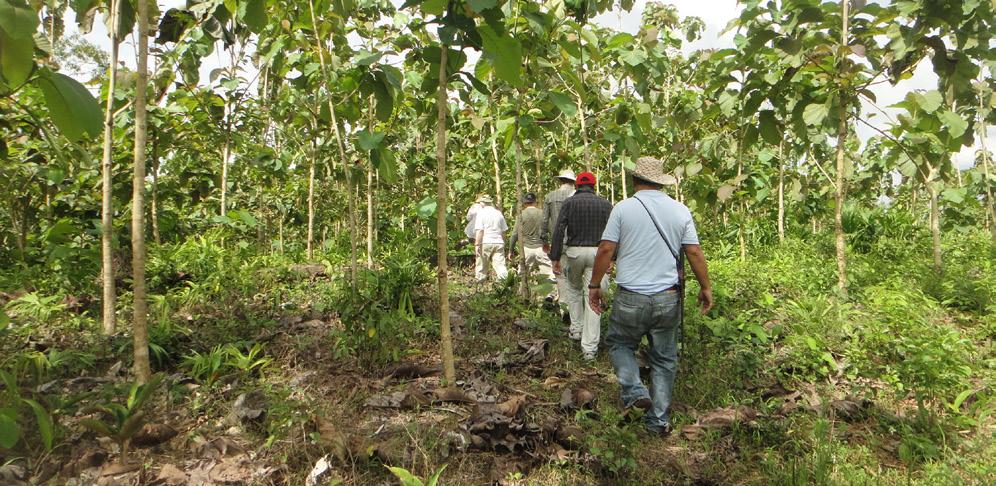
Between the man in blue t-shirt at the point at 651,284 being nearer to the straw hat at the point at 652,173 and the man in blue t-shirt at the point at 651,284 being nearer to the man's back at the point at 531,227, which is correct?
the straw hat at the point at 652,173

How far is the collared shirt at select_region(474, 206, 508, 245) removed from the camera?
8.30 metres

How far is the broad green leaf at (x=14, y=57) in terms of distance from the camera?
1366mm

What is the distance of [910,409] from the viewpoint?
3.70 metres

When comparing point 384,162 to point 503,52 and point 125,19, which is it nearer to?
point 503,52

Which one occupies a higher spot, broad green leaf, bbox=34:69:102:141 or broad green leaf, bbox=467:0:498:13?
broad green leaf, bbox=467:0:498:13

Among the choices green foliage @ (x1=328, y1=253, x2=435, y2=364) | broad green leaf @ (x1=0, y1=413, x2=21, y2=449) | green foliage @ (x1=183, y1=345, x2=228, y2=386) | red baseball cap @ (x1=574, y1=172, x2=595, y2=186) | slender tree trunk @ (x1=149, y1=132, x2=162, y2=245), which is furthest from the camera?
slender tree trunk @ (x1=149, y1=132, x2=162, y2=245)

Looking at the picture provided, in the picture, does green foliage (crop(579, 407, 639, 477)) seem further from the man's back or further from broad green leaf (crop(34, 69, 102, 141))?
the man's back

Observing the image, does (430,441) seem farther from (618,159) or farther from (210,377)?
(618,159)

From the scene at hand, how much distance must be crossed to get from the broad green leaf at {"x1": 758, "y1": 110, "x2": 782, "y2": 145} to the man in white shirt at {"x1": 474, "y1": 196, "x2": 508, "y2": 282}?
416 cm

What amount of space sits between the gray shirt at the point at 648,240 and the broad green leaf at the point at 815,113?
171 centimetres

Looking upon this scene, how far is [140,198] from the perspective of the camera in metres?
3.13

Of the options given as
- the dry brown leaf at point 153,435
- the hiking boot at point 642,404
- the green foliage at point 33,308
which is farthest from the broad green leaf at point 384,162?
the green foliage at point 33,308

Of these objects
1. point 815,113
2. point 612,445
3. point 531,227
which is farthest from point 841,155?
point 612,445

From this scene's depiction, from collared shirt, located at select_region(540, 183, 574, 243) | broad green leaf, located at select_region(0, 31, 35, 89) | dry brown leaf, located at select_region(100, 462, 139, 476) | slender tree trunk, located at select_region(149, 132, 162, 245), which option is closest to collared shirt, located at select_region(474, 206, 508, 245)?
collared shirt, located at select_region(540, 183, 574, 243)
